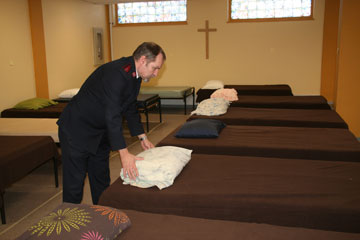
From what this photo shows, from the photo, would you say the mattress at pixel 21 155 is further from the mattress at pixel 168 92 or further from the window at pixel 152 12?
the window at pixel 152 12

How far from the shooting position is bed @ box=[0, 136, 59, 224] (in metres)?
2.69

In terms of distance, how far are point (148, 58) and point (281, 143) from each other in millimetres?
1598

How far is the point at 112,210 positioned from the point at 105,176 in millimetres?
740

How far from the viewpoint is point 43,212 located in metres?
2.82

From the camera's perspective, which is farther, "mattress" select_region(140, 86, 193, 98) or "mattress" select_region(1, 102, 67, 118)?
"mattress" select_region(140, 86, 193, 98)

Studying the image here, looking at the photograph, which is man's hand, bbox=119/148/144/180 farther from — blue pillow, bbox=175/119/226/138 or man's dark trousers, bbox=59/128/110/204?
blue pillow, bbox=175/119/226/138

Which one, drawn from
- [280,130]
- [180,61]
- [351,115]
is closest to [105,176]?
[280,130]

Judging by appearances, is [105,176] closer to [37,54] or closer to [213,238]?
[213,238]

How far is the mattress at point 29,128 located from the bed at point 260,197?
1777 mm

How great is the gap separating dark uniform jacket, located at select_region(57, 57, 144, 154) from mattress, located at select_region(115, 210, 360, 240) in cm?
47

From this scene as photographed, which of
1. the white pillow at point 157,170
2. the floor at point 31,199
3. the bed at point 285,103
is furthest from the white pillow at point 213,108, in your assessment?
the white pillow at point 157,170

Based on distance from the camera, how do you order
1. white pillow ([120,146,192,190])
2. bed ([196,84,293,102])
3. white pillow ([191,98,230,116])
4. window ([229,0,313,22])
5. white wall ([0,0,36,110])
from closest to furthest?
white pillow ([120,146,192,190]) → white pillow ([191,98,230,116]) → white wall ([0,0,36,110]) → bed ([196,84,293,102]) → window ([229,0,313,22])

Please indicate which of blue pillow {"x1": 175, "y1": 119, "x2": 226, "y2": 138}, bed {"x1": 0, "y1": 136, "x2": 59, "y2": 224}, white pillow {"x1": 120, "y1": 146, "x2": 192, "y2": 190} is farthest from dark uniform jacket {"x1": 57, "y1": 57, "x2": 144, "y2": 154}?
blue pillow {"x1": 175, "y1": 119, "x2": 226, "y2": 138}

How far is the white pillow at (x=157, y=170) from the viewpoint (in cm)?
203
